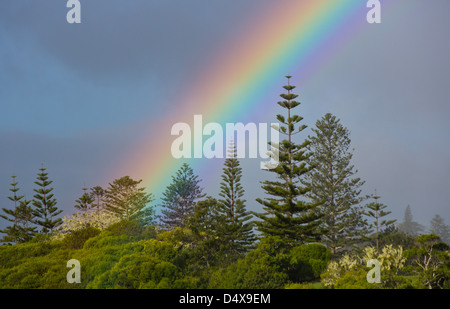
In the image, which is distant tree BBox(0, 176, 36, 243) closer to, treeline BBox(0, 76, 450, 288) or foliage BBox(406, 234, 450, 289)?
treeline BBox(0, 76, 450, 288)

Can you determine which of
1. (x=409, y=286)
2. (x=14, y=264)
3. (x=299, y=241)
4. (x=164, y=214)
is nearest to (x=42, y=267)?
(x=14, y=264)

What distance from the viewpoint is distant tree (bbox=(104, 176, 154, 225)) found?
48.5 meters

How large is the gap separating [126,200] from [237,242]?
19.5 metres

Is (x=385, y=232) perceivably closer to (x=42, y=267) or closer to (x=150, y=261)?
(x=150, y=261)

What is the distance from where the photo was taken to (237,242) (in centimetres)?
3384

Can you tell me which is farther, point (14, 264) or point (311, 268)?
point (14, 264)

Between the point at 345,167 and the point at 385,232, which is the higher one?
the point at 345,167

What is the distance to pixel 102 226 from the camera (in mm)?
38844

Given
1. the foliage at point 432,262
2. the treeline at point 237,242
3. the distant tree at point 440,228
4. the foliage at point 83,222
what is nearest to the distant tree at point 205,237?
the treeline at point 237,242

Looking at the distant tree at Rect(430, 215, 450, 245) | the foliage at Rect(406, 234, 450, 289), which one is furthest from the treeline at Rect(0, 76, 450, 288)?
the distant tree at Rect(430, 215, 450, 245)

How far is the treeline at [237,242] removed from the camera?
1731 centimetres

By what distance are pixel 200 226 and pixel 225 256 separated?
108 inches

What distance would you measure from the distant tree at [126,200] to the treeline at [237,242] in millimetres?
115
